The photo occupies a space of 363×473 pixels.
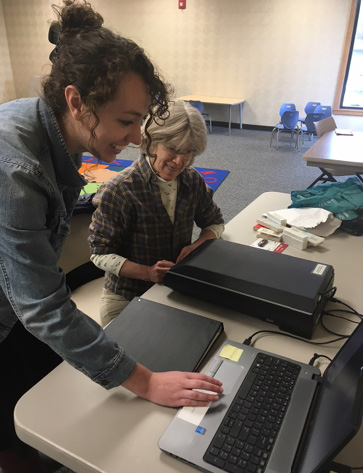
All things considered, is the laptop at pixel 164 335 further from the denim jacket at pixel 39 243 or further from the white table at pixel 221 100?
the white table at pixel 221 100

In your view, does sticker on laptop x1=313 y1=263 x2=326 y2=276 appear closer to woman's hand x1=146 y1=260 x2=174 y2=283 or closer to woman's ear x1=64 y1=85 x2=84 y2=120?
woman's hand x1=146 y1=260 x2=174 y2=283

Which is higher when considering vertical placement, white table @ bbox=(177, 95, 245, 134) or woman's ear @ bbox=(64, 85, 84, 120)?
woman's ear @ bbox=(64, 85, 84, 120)

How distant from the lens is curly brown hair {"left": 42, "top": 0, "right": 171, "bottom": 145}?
69cm

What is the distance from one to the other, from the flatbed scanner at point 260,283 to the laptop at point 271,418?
0.44ft

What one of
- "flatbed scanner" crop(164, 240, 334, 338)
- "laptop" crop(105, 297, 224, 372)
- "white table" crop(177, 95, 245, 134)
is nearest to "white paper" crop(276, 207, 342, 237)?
"flatbed scanner" crop(164, 240, 334, 338)

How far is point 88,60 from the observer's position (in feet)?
2.28

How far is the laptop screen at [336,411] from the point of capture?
0.50 meters

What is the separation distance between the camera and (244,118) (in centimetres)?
708

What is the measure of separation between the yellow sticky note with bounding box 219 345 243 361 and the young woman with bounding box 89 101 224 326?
0.37 metres

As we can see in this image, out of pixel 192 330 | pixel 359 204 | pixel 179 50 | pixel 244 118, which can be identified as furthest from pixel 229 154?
pixel 192 330

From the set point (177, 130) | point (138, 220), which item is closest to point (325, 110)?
point (177, 130)

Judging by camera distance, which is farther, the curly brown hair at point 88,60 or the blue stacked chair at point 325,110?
the blue stacked chair at point 325,110

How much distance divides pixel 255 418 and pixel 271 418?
0.10ft

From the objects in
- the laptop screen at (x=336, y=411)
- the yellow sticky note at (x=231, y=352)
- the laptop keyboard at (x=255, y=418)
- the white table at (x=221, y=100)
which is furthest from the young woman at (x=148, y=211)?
the white table at (x=221, y=100)
